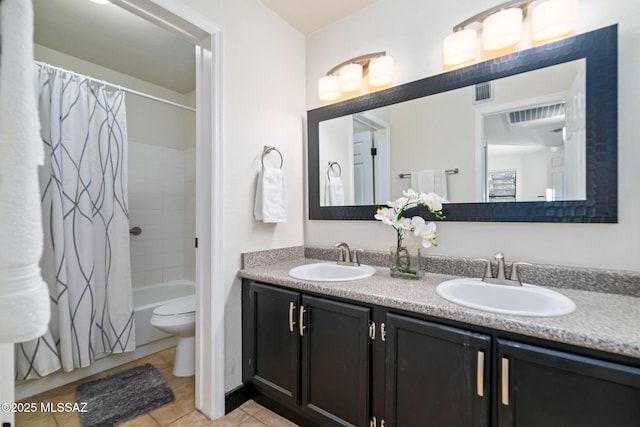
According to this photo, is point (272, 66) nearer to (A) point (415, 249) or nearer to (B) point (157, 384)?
(A) point (415, 249)

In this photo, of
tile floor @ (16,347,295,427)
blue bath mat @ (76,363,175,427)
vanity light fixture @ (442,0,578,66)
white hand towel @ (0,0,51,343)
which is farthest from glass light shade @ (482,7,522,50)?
blue bath mat @ (76,363,175,427)

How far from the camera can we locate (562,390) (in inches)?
32.6

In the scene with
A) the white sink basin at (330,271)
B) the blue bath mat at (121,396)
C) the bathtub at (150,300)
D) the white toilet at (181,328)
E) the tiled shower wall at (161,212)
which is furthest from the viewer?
the tiled shower wall at (161,212)

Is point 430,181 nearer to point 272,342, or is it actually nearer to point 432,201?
point 432,201

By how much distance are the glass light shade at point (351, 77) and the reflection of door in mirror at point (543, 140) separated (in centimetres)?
81

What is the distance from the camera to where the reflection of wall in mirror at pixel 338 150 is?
1922 millimetres

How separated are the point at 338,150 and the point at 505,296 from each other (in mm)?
1292

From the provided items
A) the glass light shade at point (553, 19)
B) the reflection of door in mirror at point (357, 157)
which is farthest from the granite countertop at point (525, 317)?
the glass light shade at point (553, 19)

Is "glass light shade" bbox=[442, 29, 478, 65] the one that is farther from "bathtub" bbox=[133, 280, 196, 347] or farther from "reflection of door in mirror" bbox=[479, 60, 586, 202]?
"bathtub" bbox=[133, 280, 196, 347]

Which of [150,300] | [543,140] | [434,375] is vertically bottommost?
[150,300]

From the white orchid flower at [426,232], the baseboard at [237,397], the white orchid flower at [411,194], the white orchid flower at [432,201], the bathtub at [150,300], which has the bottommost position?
the baseboard at [237,397]

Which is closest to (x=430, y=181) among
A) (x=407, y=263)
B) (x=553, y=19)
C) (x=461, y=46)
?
(x=407, y=263)

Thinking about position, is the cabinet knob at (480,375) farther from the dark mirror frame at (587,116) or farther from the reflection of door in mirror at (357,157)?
the reflection of door in mirror at (357,157)

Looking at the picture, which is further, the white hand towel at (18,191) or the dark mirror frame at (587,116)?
the dark mirror frame at (587,116)
